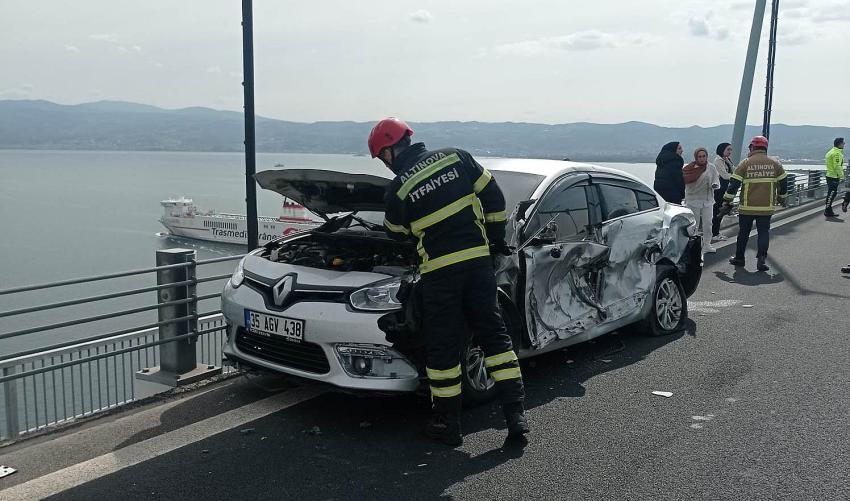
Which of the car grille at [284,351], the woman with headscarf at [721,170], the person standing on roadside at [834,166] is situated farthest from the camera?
the person standing on roadside at [834,166]

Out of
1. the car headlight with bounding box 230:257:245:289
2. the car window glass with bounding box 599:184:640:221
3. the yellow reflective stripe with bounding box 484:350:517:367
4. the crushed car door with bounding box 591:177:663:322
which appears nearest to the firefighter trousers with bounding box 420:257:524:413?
the yellow reflective stripe with bounding box 484:350:517:367

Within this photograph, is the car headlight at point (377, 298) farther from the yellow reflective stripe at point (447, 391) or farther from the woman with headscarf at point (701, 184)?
the woman with headscarf at point (701, 184)

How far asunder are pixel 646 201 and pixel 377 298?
12.1ft

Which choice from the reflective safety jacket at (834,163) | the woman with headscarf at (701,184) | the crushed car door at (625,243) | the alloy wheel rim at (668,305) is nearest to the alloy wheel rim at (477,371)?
the crushed car door at (625,243)

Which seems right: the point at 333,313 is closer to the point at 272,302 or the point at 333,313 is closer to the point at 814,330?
the point at 272,302

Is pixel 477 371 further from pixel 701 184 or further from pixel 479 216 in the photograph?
pixel 701 184

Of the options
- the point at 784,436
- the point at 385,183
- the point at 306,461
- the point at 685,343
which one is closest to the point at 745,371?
the point at 685,343

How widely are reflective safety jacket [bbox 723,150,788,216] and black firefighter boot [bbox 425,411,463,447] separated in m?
8.26

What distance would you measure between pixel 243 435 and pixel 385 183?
5.83 feet

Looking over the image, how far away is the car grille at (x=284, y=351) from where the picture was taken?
450 centimetres

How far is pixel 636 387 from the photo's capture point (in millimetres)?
5523

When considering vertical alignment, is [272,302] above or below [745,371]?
above

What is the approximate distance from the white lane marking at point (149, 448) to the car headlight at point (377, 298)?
0.59 m

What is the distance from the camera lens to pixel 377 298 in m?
4.45
